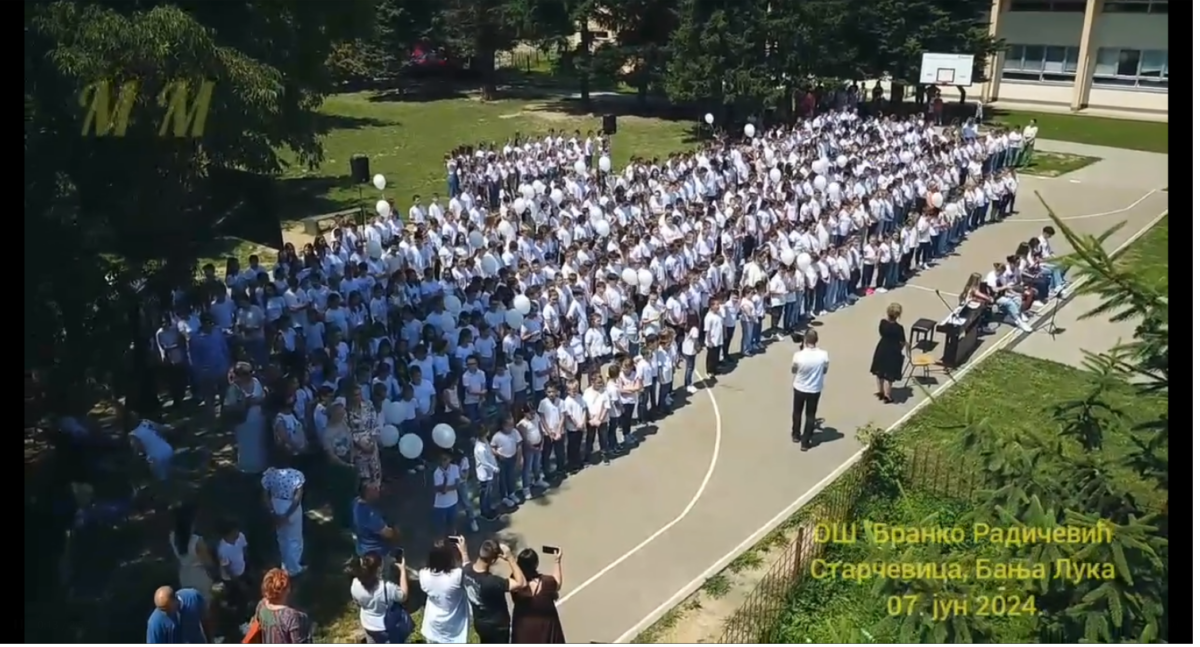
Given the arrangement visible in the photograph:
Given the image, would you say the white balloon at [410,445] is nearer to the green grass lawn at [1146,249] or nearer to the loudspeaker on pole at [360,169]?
the green grass lawn at [1146,249]

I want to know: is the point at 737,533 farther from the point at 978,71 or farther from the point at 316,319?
the point at 978,71

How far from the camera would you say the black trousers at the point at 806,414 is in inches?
471

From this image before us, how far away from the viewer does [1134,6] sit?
135ft

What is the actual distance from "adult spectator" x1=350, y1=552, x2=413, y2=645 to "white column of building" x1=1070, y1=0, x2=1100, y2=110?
43763mm

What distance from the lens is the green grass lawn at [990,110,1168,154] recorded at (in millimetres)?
35312

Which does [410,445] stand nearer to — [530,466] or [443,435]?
[443,435]

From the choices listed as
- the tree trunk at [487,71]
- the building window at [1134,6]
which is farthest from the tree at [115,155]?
the building window at [1134,6]

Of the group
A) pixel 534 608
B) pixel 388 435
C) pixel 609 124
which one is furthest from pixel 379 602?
pixel 609 124

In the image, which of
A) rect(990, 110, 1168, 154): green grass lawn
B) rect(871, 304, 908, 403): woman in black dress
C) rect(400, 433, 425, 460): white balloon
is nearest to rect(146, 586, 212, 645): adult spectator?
rect(400, 433, 425, 460): white balloon

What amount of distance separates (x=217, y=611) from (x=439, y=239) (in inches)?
364

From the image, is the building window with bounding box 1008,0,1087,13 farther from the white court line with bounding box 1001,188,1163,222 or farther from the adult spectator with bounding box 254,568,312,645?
the adult spectator with bounding box 254,568,312,645

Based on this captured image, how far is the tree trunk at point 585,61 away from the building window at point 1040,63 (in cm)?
1931

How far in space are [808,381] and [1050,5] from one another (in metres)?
39.7
